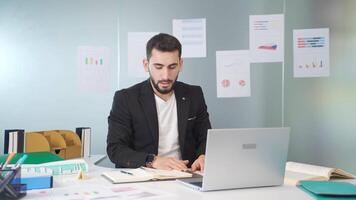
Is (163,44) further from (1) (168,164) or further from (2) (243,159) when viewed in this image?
(2) (243,159)

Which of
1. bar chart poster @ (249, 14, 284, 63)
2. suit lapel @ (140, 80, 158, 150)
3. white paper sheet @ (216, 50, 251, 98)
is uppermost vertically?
bar chart poster @ (249, 14, 284, 63)

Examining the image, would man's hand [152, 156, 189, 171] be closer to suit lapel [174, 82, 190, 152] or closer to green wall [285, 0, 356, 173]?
suit lapel [174, 82, 190, 152]

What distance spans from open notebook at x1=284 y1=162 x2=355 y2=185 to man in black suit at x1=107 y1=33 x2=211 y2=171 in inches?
22.5

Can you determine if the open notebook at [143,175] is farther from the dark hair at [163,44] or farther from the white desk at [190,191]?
the dark hair at [163,44]

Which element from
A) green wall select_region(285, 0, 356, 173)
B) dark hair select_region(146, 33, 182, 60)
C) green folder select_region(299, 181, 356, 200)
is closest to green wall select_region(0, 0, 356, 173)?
green wall select_region(285, 0, 356, 173)

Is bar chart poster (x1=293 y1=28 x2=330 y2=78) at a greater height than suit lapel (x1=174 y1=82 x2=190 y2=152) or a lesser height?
greater

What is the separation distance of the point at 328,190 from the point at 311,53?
192 centimetres

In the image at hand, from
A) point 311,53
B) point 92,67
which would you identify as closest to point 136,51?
point 92,67

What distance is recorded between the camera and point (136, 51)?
9.84ft

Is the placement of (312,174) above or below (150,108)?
below

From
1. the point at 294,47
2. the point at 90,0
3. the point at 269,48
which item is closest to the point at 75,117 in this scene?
the point at 90,0

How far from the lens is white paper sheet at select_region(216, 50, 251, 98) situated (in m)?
3.01

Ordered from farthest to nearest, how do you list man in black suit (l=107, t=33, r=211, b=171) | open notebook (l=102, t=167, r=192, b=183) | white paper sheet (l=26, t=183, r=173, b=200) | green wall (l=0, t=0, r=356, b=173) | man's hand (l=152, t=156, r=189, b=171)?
green wall (l=0, t=0, r=356, b=173)
man in black suit (l=107, t=33, r=211, b=171)
man's hand (l=152, t=156, r=189, b=171)
open notebook (l=102, t=167, r=192, b=183)
white paper sheet (l=26, t=183, r=173, b=200)

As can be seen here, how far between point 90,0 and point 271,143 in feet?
6.94
